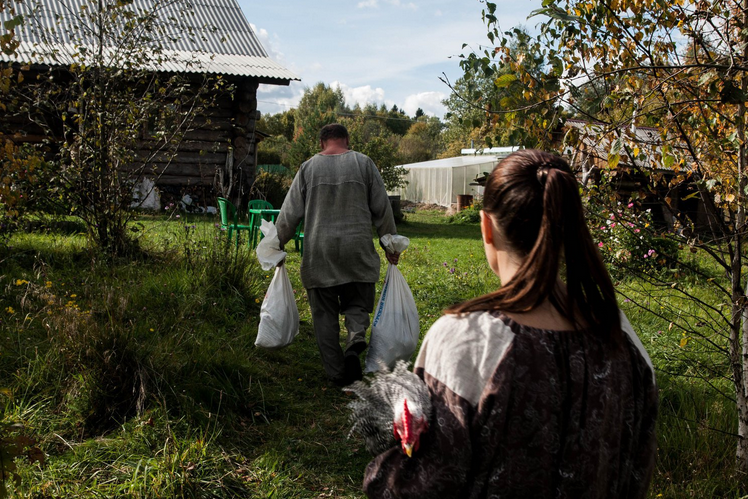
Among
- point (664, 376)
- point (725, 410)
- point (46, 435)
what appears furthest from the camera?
point (664, 376)

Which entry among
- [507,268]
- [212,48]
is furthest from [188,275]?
[212,48]

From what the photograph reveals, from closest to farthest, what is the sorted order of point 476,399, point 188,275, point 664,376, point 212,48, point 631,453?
point 476,399 < point 631,453 < point 664,376 < point 188,275 < point 212,48

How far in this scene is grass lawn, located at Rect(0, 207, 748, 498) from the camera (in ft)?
9.43

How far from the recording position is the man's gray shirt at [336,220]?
4.27m

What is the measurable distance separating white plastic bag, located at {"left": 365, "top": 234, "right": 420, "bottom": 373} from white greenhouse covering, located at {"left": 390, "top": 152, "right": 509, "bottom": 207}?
2169 centimetres

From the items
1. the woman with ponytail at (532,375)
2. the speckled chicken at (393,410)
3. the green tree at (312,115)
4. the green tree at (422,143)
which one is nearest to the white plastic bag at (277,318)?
the speckled chicken at (393,410)

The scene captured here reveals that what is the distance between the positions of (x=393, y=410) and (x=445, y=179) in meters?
27.7

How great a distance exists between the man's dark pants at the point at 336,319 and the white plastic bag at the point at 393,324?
96 millimetres

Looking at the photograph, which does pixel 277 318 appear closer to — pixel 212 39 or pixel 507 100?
pixel 507 100

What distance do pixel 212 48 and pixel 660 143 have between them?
524 inches

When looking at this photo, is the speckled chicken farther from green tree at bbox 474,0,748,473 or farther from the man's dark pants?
the man's dark pants

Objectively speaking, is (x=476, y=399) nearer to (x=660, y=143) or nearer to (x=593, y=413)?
(x=593, y=413)

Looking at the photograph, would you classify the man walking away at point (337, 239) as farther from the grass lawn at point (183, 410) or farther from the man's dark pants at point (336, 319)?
the grass lawn at point (183, 410)

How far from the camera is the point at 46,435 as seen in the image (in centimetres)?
313
